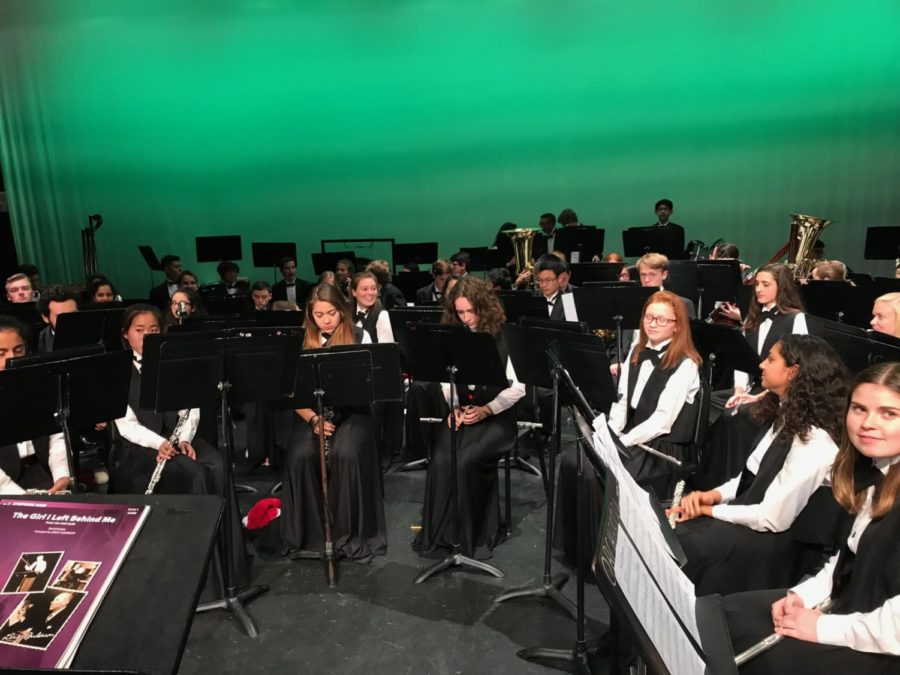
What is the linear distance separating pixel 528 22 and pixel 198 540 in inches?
441

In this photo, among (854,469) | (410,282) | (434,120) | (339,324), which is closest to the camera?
(854,469)

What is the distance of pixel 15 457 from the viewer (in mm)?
3439

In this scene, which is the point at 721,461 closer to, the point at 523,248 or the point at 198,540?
the point at 198,540

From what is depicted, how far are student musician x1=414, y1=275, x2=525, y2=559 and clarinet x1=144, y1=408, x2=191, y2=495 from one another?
1439 millimetres

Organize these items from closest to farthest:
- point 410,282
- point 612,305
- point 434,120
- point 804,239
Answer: point 612,305, point 804,239, point 410,282, point 434,120

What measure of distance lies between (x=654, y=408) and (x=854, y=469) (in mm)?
1508

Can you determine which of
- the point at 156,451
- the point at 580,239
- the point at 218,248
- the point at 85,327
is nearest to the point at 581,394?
the point at 156,451

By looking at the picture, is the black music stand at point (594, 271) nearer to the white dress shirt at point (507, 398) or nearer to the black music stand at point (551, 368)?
the white dress shirt at point (507, 398)

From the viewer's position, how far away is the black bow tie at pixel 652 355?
3896 millimetres

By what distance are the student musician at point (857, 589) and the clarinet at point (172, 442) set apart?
9.10 feet

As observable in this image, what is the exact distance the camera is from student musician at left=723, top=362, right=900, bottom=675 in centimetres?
201

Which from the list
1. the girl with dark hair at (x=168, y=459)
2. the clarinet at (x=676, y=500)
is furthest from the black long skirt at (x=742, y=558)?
the girl with dark hair at (x=168, y=459)

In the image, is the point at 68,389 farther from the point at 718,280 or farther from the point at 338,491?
the point at 718,280

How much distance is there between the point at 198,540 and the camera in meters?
1.61
